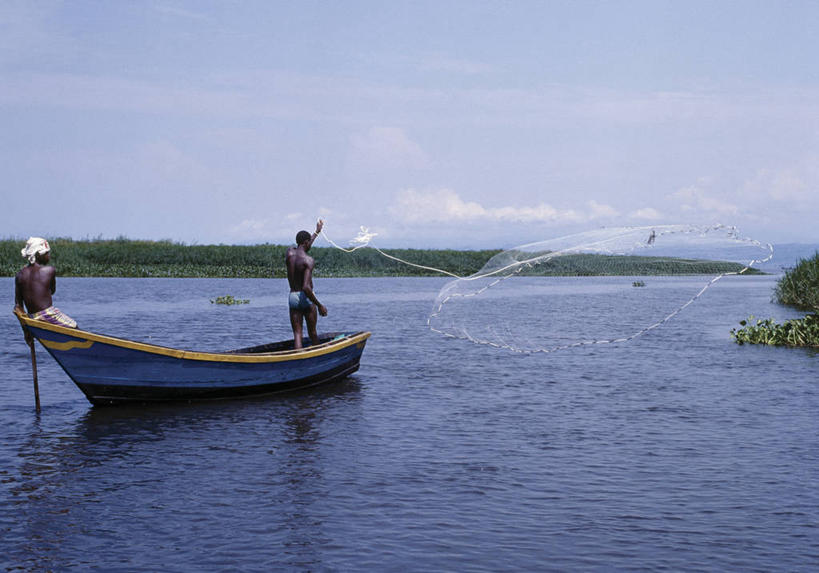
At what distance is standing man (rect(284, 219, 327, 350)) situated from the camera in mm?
18797

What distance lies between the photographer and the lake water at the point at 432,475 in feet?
30.9

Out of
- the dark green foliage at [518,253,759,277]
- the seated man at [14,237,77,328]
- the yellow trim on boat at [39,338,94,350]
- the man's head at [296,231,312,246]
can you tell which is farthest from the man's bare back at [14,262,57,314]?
the dark green foliage at [518,253,759,277]

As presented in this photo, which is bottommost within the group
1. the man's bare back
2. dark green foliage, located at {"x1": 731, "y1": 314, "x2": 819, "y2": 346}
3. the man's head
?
dark green foliage, located at {"x1": 731, "y1": 314, "x2": 819, "y2": 346}

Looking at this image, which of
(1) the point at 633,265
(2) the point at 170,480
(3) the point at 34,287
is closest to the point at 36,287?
(3) the point at 34,287

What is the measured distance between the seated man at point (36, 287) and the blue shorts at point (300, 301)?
482cm

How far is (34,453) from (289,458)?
12.7ft

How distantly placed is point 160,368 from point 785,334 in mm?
21912

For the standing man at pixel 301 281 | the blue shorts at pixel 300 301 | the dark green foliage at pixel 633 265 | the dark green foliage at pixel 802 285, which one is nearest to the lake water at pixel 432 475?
the standing man at pixel 301 281

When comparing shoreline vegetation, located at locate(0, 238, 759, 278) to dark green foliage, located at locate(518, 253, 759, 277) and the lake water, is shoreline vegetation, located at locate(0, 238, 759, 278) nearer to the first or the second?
the lake water

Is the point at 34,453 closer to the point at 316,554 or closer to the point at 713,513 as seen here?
the point at 316,554

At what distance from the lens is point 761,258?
590 inches

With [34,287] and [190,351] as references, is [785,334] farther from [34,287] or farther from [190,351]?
Answer: [34,287]

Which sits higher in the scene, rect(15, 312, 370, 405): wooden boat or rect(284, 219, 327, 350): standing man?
rect(284, 219, 327, 350): standing man

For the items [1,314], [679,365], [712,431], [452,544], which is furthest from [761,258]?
[1,314]
